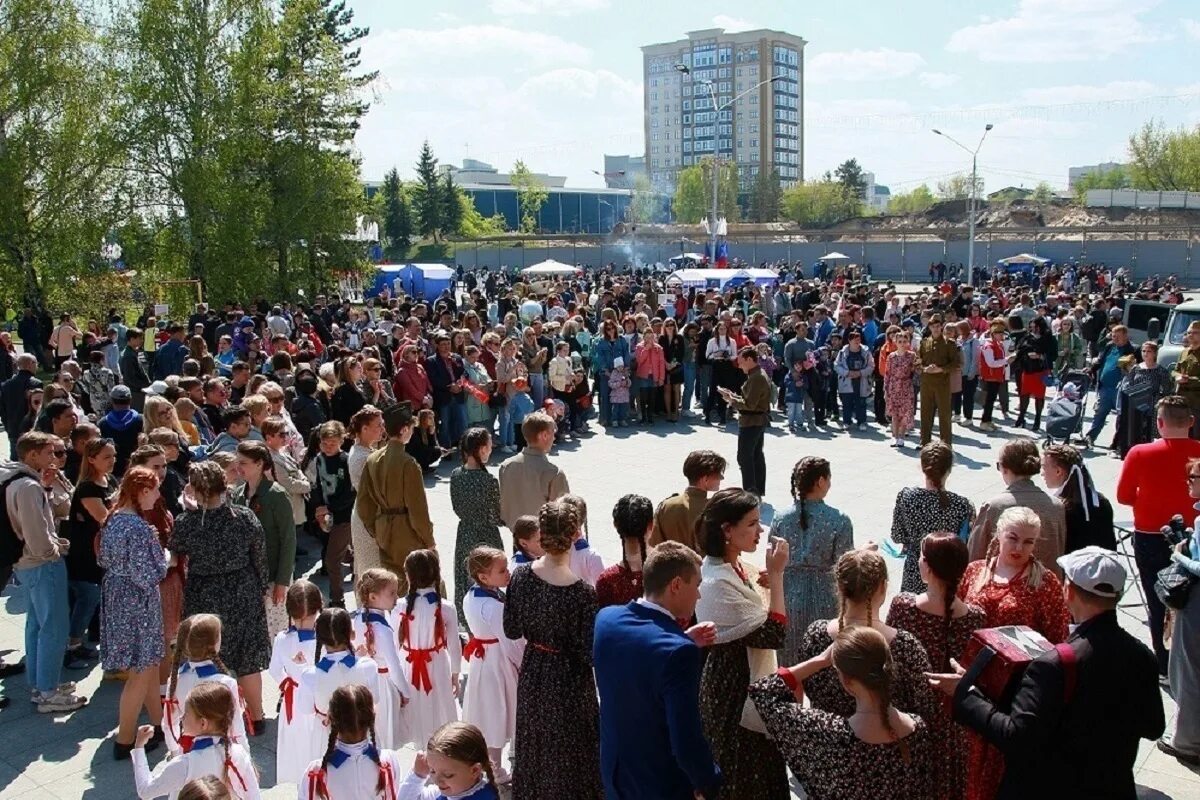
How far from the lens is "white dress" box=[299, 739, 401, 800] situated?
402cm

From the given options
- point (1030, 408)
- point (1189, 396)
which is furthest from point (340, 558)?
point (1030, 408)

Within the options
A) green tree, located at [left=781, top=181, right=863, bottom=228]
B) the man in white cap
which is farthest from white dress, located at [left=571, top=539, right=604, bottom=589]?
green tree, located at [left=781, top=181, right=863, bottom=228]

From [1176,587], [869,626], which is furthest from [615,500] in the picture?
[869,626]

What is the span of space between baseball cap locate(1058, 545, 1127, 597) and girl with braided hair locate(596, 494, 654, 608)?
192cm

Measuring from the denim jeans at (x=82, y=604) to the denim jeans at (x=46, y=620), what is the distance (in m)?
0.48

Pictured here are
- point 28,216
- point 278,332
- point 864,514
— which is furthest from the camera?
point 28,216

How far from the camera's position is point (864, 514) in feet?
34.7

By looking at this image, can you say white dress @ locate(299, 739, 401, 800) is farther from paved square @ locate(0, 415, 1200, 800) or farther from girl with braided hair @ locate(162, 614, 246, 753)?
paved square @ locate(0, 415, 1200, 800)

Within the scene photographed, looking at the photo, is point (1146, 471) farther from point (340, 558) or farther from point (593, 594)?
point (340, 558)

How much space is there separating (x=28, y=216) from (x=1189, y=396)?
28.1 meters

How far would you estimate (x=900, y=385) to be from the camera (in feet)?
45.7

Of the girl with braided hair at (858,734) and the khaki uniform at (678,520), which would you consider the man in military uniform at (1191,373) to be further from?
the girl with braided hair at (858,734)

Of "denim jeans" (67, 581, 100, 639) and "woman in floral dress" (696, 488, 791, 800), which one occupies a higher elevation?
"woman in floral dress" (696, 488, 791, 800)

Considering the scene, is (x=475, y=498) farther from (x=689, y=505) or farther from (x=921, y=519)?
(x=921, y=519)
